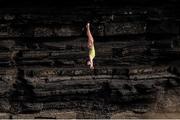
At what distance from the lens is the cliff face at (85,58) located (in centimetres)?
1375

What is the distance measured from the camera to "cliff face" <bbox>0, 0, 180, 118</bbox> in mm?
13750

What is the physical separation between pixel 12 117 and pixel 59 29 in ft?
9.29

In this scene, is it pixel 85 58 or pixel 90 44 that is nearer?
pixel 90 44

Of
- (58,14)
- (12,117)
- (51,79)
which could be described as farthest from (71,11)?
(12,117)

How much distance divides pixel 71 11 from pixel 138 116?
359 centimetres

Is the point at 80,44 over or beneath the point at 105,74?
over

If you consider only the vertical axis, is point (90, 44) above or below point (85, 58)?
above

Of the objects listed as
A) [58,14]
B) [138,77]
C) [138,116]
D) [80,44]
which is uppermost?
[58,14]

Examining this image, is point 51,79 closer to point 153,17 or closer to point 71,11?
point 71,11

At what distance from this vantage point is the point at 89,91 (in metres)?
13.9

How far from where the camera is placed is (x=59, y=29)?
13852 millimetres

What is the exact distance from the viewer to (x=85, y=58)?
14.1 meters

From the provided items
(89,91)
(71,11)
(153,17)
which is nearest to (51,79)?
(89,91)

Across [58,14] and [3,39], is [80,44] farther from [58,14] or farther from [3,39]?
[3,39]
